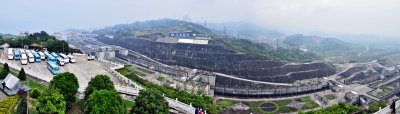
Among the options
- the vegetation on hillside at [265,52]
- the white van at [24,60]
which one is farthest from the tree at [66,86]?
the vegetation on hillside at [265,52]

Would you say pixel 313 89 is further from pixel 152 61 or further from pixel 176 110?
pixel 176 110

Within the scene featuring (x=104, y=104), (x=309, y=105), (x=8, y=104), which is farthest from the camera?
(x=309, y=105)

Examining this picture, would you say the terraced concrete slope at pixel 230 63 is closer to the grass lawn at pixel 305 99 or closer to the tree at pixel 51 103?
the grass lawn at pixel 305 99

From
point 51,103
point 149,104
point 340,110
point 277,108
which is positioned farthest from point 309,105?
point 51,103

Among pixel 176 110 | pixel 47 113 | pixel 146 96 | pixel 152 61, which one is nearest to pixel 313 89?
pixel 152 61

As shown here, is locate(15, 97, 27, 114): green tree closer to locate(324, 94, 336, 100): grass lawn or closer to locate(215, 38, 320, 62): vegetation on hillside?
locate(324, 94, 336, 100): grass lawn

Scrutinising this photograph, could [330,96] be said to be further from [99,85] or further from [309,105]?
[99,85]
